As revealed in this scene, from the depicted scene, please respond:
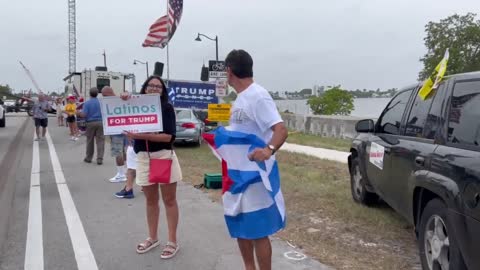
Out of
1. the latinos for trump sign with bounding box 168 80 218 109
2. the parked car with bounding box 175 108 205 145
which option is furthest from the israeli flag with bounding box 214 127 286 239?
the latinos for trump sign with bounding box 168 80 218 109

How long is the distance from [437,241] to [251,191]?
5.00 feet

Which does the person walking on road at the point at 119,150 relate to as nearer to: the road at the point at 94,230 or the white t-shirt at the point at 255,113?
the road at the point at 94,230

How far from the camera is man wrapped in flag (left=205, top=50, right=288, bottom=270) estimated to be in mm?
3467

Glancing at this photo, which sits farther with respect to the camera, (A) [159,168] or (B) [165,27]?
(B) [165,27]

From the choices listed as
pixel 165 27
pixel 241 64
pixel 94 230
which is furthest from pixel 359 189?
pixel 165 27

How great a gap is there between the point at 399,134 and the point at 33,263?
151 inches

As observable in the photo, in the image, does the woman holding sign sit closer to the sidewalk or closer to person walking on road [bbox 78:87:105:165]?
person walking on road [bbox 78:87:105:165]

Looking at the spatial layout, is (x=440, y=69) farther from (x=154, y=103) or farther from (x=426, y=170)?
(x=154, y=103)

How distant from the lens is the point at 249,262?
377 centimetres

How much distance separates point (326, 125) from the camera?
2316cm

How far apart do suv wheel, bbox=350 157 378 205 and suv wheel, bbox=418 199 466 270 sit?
102 inches

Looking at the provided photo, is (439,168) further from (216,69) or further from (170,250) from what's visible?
(216,69)

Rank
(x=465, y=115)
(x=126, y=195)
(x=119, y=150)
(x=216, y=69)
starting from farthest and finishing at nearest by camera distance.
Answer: (x=216, y=69) → (x=119, y=150) → (x=126, y=195) → (x=465, y=115)

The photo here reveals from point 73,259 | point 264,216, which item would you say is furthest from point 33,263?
point 264,216
